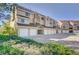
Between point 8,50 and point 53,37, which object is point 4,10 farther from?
point 53,37

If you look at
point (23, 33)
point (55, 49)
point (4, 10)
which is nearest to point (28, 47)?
point (23, 33)

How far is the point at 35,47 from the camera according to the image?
97.0 inches

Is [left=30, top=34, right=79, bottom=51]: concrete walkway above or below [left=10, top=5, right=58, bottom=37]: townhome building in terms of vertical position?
below

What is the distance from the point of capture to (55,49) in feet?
8.04

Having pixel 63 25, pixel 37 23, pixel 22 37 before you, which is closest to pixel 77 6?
pixel 63 25

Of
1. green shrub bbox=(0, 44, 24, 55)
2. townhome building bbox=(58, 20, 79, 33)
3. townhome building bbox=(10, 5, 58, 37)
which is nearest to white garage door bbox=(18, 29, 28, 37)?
townhome building bbox=(10, 5, 58, 37)

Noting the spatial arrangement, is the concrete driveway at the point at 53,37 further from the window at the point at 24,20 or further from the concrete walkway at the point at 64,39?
the window at the point at 24,20

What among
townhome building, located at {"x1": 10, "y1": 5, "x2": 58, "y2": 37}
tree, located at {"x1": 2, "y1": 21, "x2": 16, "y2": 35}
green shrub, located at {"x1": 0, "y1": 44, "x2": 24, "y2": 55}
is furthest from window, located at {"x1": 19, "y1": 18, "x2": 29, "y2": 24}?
green shrub, located at {"x1": 0, "y1": 44, "x2": 24, "y2": 55}

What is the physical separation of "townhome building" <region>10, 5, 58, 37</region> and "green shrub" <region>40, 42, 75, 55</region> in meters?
0.12

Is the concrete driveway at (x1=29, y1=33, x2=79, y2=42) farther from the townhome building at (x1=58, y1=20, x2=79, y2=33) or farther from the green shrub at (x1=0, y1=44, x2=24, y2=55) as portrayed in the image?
the green shrub at (x1=0, y1=44, x2=24, y2=55)

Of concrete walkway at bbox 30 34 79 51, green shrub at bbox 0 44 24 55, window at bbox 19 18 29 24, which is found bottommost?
green shrub at bbox 0 44 24 55

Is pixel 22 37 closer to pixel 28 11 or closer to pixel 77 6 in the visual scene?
pixel 28 11

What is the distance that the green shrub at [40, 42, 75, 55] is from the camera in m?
2.44

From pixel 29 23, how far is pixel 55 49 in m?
0.34
